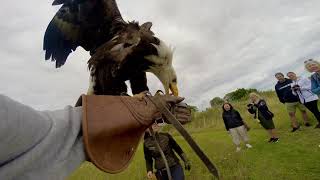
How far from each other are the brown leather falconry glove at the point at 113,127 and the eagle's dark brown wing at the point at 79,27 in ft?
17.1

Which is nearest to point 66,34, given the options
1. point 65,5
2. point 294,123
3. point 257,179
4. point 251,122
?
point 65,5

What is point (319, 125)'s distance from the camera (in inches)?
416

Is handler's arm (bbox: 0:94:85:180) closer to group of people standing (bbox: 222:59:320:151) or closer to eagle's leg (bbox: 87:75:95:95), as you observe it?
eagle's leg (bbox: 87:75:95:95)

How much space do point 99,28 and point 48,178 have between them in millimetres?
5961

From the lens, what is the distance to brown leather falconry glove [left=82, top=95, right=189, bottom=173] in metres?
1.31

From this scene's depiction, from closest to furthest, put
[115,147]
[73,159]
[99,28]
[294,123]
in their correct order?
[73,159], [115,147], [99,28], [294,123]

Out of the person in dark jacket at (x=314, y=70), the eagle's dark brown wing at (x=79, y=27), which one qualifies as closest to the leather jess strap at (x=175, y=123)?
the eagle's dark brown wing at (x=79, y=27)

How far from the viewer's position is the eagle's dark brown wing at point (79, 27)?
6.78m

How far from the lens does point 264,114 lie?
441 inches

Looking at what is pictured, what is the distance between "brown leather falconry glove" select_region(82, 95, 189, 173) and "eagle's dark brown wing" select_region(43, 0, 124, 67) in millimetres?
5222

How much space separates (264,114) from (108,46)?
6232mm

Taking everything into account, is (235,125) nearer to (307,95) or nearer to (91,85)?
(307,95)

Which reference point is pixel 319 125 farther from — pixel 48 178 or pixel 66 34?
pixel 48 178

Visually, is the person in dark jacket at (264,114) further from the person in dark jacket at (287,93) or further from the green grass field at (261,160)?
the person in dark jacket at (287,93)
